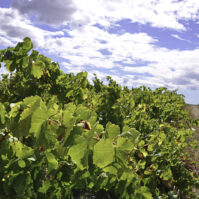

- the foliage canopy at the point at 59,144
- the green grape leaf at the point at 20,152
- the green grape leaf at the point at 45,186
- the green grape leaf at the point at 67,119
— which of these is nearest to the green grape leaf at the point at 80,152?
the foliage canopy at the point at 59,144

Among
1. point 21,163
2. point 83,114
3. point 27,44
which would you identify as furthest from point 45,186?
point 27,44

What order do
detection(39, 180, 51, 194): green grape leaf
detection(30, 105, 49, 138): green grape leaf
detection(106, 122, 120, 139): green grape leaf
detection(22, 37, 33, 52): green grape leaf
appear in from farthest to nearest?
1. detection(22, 37, 33, 52): green grape leaf
2. detection(39, 180, 51, 194): green grape leaf
3. detection(106, 122, 120, 139): green grape leaf
4. detection(30, 105, 49, 138): green grape leaf

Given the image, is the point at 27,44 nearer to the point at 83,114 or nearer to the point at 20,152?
the point at 20,152

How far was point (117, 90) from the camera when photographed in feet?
13.8

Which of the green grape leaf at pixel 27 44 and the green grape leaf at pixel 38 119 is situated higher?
the green grape leaf at pixel 27 44

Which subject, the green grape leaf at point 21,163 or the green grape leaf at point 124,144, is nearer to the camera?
the green grape leaf at point 124,144

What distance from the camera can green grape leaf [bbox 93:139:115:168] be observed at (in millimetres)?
1073

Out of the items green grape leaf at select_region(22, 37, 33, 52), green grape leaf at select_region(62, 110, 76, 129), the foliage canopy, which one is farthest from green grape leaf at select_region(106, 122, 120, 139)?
green grape leaf at select_region(22, 37, 33, 52)

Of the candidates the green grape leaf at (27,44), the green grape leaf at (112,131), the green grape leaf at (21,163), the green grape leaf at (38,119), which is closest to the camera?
the green grape leaf at (38,119)

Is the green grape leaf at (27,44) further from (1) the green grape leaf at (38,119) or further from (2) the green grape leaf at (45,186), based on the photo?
(1) the green grape leaf at (38,119)

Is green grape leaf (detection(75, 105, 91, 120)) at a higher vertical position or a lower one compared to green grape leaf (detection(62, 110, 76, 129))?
higher

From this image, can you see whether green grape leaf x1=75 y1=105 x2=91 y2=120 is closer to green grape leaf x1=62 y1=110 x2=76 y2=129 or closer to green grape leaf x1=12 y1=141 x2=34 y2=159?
green grape leaf x1=62 y1=110 x2=76 y2=129

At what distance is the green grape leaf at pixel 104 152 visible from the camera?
107 cm

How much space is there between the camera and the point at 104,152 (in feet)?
3.55
